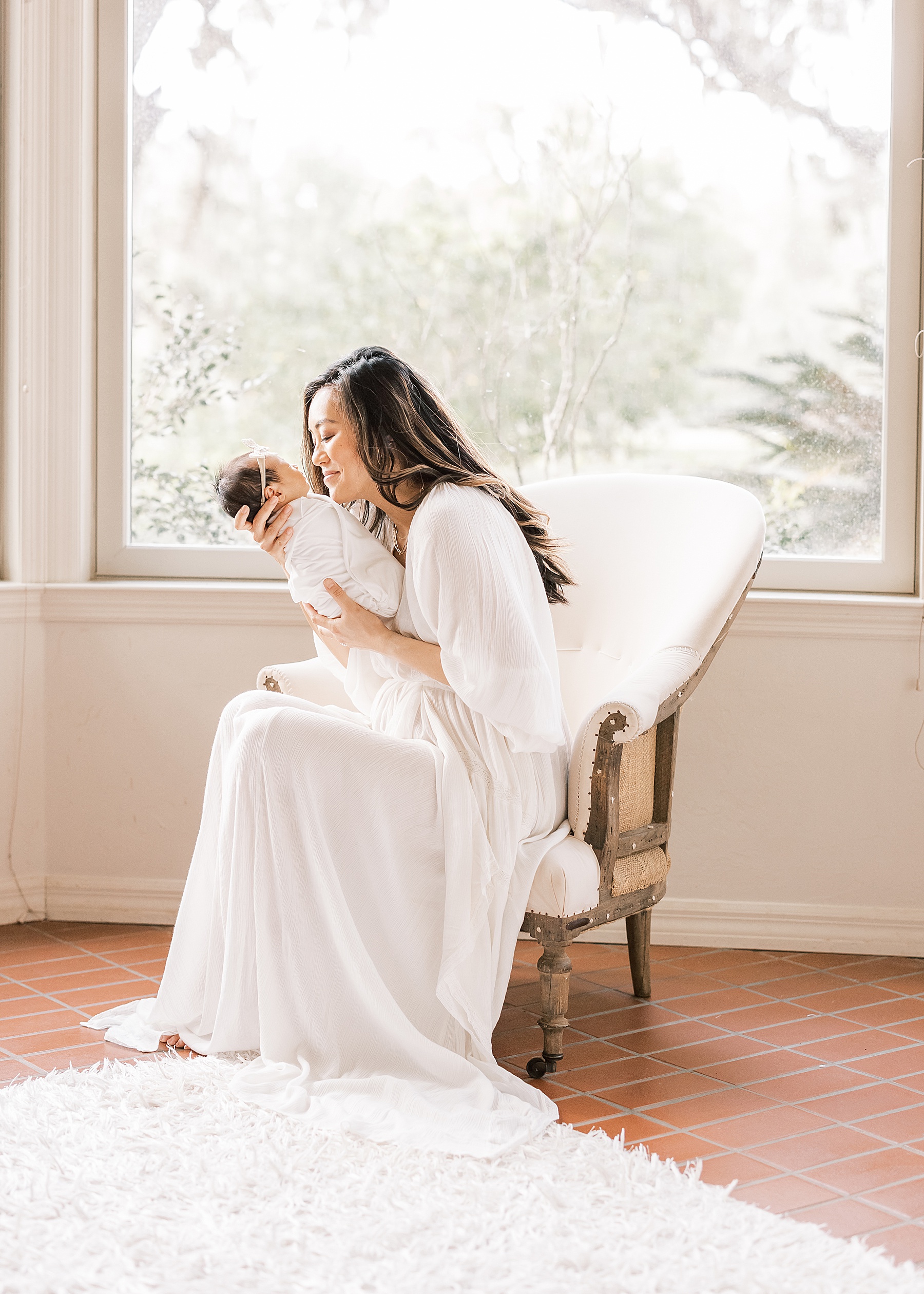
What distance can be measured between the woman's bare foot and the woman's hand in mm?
891

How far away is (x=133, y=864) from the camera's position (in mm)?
3477

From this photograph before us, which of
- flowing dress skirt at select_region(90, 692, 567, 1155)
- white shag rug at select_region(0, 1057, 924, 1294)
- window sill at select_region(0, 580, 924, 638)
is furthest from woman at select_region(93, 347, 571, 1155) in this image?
window sill at select_region(0, 580, 924, 638)

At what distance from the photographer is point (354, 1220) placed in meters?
1.78

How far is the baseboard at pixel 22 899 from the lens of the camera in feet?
11.2

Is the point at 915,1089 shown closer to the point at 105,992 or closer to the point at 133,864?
the point at 105,992

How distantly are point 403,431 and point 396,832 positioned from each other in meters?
0.71

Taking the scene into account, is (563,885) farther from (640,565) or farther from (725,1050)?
(640,565)

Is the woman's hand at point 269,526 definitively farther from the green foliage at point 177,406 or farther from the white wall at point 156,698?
the green foliage at point 177,406

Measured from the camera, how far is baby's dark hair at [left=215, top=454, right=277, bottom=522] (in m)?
2.44

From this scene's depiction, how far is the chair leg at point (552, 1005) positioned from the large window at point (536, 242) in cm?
136

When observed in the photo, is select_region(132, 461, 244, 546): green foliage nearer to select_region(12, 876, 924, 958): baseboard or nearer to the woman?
select_region(12, 876, 924, 958): baseboard

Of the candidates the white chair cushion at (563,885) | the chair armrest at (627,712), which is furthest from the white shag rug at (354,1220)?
the chair armrest at (627,712)

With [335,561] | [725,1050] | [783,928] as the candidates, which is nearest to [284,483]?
[335,561]

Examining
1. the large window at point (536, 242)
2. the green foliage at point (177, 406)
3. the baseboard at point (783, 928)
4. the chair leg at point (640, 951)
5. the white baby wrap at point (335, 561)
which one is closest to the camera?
the white baby wrap at point (335, 561)
